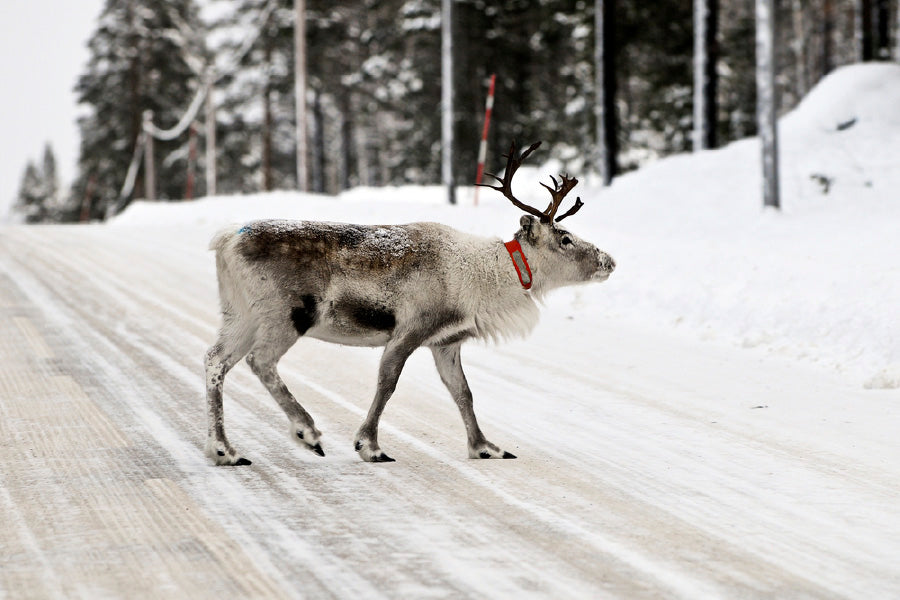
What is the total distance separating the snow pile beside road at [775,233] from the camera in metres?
9.37

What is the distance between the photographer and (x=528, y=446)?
6238mm

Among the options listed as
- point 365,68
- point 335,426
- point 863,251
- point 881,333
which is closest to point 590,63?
point 365,68

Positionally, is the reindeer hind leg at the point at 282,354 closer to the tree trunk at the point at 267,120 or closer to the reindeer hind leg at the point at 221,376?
the reindeer hind leg at the point at 221,376

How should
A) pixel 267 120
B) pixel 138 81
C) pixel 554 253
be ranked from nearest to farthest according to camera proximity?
pixel 554 253 → pixel 267 120 → pixel 138 81

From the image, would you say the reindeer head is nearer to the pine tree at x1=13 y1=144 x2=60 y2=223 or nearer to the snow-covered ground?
the snow-covered ground

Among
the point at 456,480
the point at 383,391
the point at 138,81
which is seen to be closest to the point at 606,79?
the point at 383,391

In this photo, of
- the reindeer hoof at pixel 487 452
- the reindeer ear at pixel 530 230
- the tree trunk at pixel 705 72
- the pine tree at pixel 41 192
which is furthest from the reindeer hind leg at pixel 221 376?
the pine tree at pixel 41 192

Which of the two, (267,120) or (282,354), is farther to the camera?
(267,120)

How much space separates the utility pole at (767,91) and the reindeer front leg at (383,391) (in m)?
9.58

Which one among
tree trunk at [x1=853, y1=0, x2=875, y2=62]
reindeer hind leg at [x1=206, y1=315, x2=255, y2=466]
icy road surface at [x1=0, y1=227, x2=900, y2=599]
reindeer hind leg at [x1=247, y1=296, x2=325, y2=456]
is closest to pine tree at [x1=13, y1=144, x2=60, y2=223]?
tree trunk at [x1=853, y1=0, x2=875, y2=62]

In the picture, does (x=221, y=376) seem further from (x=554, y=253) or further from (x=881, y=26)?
(x=881, y=26)

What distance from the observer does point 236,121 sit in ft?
159

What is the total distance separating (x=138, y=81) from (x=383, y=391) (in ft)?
155

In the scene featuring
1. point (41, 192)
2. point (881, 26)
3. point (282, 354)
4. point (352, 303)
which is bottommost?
point (282, 354)
